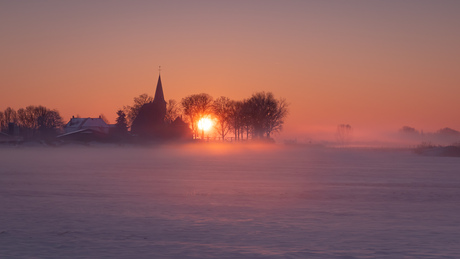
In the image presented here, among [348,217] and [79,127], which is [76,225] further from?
[79,127]

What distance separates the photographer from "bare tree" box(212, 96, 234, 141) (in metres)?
112

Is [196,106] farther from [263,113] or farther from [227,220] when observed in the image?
[227,220]

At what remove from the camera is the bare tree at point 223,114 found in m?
112

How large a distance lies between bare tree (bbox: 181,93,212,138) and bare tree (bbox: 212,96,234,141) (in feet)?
5.31

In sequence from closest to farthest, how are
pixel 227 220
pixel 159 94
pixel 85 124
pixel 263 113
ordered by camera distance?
pixel 227 220 < pixel 263 113 < pixel 159 94 < pixel 85 124

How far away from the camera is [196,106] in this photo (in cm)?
11319

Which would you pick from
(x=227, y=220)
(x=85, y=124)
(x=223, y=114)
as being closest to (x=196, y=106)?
(x=223, y=114)

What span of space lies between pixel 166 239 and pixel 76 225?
2.77 metres

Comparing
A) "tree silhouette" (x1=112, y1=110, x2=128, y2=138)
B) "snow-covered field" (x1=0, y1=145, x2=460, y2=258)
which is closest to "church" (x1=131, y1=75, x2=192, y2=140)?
"tree silhouette" (x1=112, y1=110, x2=128, y2=138)

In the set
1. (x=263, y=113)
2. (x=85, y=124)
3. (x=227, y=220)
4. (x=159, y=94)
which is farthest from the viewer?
(x=85, y=124)

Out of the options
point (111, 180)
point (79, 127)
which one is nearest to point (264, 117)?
point (79, 127)

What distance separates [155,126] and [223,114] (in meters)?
15.8

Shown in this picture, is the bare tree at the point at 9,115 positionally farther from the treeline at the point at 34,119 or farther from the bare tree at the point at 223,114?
the bare tree at the point at 223,114

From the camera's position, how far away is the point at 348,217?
1341cm
